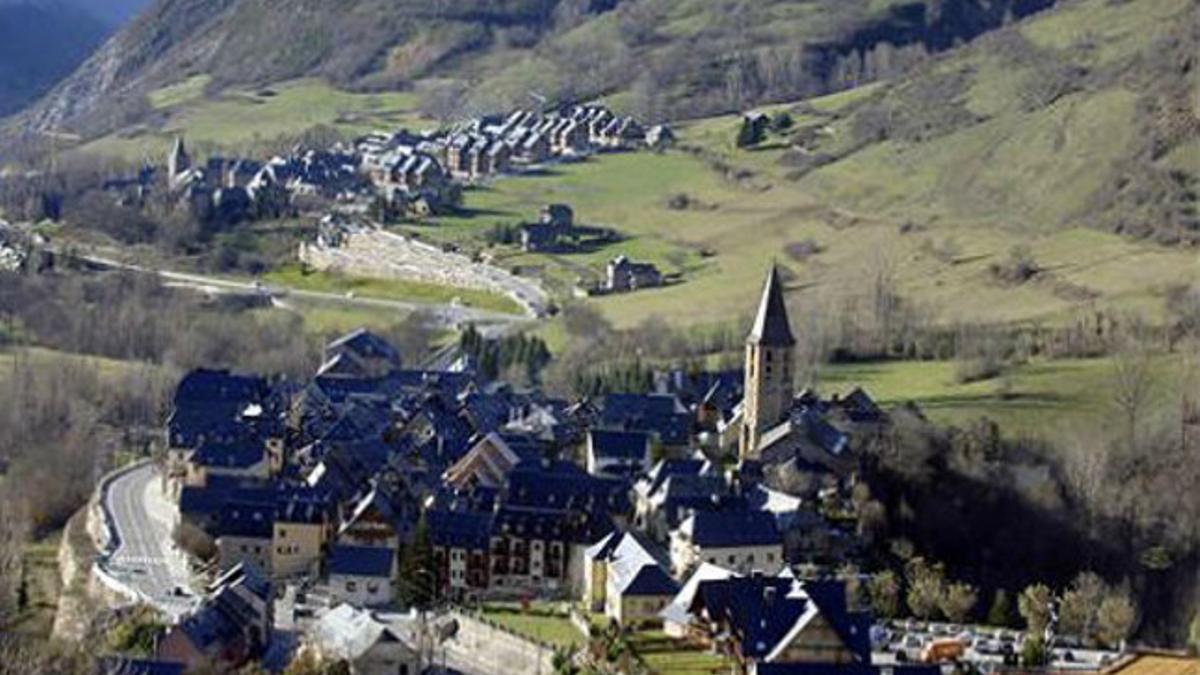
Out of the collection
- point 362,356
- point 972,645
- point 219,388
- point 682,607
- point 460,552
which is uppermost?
point 362,356

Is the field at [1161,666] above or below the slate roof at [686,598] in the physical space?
below

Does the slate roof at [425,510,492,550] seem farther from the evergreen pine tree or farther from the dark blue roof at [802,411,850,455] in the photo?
the dark blue roof at [802,411,850,455]

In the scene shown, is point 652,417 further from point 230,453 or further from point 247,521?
point 247,521

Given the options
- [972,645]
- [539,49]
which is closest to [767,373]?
[972,645]

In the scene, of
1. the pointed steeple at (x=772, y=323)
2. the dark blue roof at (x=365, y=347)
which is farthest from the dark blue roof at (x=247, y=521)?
the dark blue roof at (x=365, y=347)

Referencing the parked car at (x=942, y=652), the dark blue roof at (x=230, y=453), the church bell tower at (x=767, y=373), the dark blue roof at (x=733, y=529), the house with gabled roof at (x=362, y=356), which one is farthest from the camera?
the house with gabled roof at (x=362, y=356)

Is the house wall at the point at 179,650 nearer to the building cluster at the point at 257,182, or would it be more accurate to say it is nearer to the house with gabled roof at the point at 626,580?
the house with gabled roof at the point at 626,580

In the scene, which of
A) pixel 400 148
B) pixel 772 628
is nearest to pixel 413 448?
pixel 772 628
